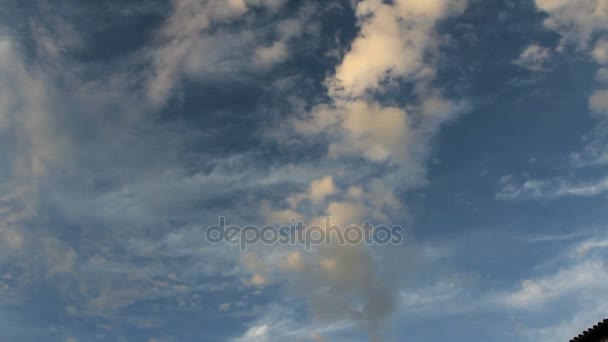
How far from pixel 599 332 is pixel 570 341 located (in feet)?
7.70

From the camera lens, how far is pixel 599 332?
30.5 metres

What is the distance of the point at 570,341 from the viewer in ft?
106
